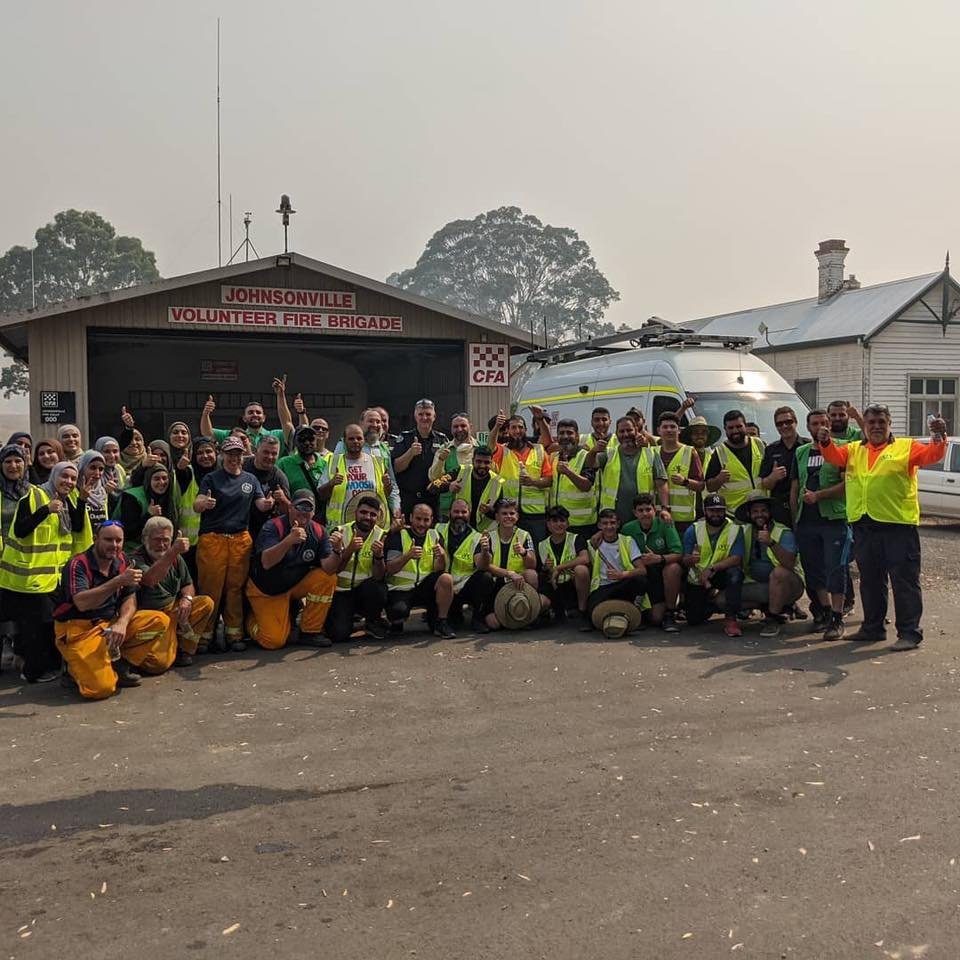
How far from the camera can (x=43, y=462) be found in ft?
26.7

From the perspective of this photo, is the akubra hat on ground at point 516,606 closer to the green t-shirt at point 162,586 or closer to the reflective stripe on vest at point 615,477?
the reflective stripe on vest at point 615,477

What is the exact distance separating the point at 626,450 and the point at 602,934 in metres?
6.31

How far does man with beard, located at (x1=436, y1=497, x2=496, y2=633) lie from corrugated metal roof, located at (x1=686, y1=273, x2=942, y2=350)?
62.4ft

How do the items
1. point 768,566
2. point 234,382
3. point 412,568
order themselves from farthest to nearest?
point 234,382, point 768,566, point 412,568

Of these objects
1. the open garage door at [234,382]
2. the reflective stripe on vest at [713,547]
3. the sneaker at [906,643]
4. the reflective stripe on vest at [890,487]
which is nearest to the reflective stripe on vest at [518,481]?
the reflective stripe on vest at [713,547]

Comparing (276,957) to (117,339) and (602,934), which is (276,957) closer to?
(602,934)

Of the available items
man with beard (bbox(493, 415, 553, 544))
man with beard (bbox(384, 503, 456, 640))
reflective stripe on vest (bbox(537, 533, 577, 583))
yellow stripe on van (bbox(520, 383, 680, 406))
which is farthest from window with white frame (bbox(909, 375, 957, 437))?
man with beard (bbox(384, 503, 456, 640))

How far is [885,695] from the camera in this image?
22.3ft

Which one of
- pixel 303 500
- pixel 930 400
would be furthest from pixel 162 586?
pixel 930 400

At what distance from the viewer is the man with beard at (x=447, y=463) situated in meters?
9.70

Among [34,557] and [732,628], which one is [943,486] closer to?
[732,628]

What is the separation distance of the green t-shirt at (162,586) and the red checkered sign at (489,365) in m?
7.88

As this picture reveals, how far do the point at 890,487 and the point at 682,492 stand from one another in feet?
6.20

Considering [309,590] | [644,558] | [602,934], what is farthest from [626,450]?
[602,934]
